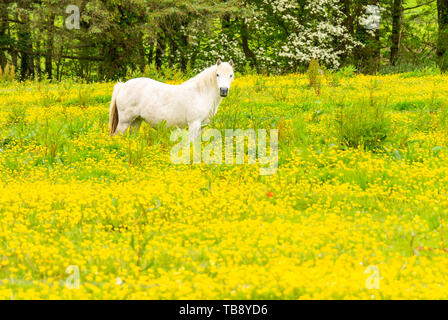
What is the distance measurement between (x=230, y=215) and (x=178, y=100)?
382 centimetres

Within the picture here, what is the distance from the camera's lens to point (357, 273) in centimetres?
407

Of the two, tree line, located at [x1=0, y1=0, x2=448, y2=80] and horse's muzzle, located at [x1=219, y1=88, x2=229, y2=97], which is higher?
tree line, located at [x1=0, y1=0, x2=448, y2=80]

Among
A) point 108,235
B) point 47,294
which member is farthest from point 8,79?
point 47,294

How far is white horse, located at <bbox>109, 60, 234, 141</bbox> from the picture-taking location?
920 cm

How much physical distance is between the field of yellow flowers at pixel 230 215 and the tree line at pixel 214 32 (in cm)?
1257

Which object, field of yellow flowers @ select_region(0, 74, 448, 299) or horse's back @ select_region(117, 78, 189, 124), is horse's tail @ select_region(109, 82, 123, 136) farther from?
field of yellow flowers @ select_region(0, 74, 448, 299)

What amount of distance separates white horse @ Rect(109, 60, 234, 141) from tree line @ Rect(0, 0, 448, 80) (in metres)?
11.7

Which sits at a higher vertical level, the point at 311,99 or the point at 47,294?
the point at 311,99

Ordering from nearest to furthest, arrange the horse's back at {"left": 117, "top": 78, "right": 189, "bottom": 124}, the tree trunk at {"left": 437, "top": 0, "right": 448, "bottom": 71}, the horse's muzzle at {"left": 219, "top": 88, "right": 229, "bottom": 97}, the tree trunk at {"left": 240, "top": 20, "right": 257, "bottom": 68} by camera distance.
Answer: the horse's muzzle at {"left": 219, "top": 88, "right": 229, "bottom": 97} → the horse's back at {"left": 117, "top": 78, "right": 189, "bottom": 124} → the tree trunk at {"left": 437, "top": 0, "right": 448, "bottom": 71} → the tree trunk at {"left": 240, "top": 20, "right": 257, "bottom": 68}

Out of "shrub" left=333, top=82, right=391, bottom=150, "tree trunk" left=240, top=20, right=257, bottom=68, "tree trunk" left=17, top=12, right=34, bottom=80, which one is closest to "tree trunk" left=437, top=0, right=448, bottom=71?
"tree trunk" left=240, top=20, right=257, bottom=68

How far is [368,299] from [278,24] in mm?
25968

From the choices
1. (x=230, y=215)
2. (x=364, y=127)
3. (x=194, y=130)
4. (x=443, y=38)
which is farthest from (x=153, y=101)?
(x=443, y=38)

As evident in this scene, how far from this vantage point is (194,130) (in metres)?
9.20
